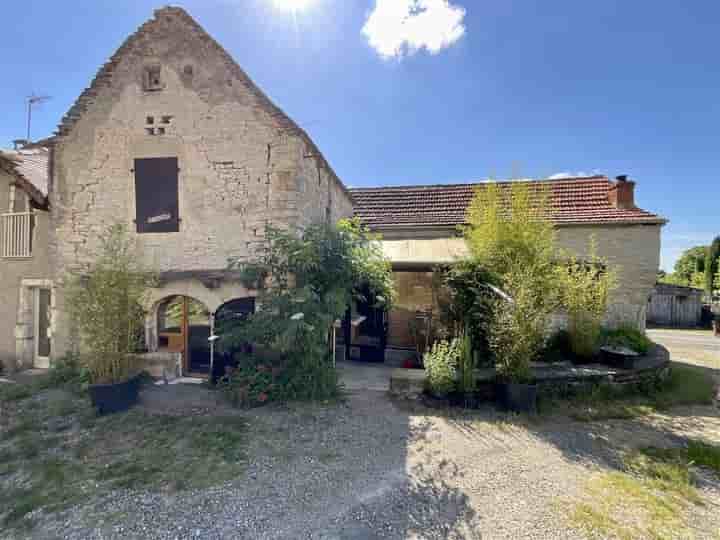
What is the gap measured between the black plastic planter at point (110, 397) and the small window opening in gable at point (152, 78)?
364 inches

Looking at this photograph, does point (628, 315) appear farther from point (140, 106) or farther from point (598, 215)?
point (140, 106)

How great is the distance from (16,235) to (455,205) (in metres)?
20.1

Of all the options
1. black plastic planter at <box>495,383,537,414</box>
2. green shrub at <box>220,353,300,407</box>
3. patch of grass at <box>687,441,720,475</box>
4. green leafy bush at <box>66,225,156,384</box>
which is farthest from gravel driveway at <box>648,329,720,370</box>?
green leafy bush at <box>66,225,156,384</box>

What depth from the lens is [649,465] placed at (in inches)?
219

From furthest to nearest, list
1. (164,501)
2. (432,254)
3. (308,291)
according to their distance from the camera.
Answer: (432,254)
(308,291)
(164,501)

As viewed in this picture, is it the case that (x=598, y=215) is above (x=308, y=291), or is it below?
above

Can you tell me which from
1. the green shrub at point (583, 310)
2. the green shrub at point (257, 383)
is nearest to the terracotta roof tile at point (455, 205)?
the green shrub at point (583, 310)

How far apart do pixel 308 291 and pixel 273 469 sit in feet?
13.0

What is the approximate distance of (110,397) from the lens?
774cm

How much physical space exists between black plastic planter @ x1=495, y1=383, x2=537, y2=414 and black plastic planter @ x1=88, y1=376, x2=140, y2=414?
9.80 meters

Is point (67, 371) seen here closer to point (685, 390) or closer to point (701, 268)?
point (685, 390)

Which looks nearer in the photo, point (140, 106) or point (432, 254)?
point (140, 106)

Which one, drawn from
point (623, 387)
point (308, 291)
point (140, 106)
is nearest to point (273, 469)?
point (308, 291)

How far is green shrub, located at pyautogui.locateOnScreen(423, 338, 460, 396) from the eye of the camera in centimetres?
782
